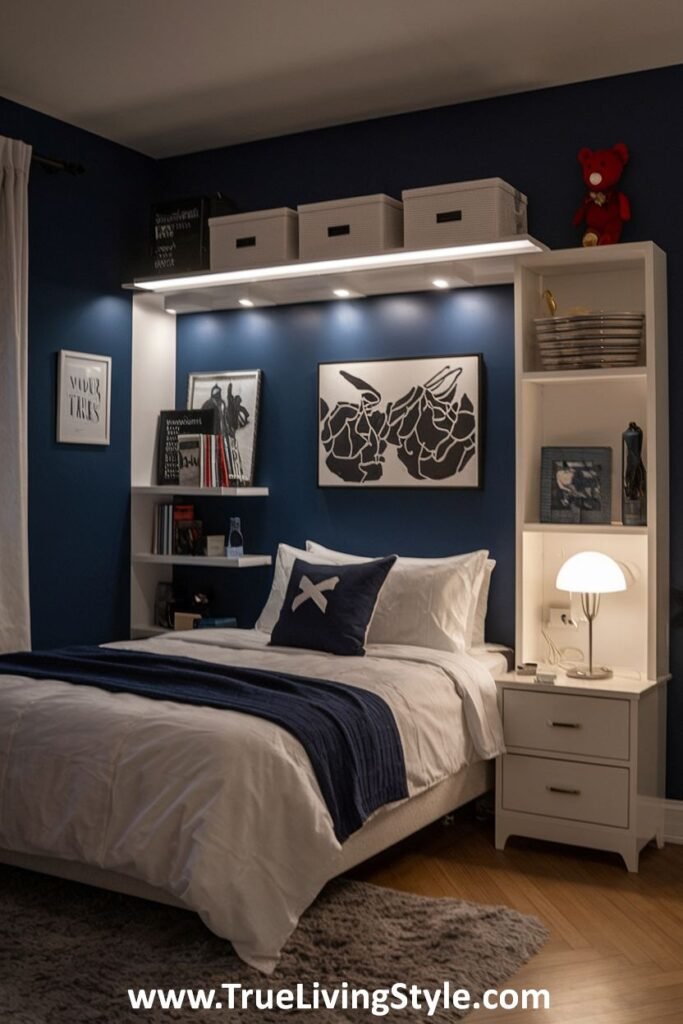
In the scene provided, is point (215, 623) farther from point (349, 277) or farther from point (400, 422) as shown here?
point (349, 277)

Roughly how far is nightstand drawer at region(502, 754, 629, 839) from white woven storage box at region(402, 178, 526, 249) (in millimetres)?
1974

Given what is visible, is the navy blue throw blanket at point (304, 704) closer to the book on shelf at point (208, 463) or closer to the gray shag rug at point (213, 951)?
the gray shag rug at point (213, 951)

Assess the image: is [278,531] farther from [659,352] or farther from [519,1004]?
[519,1004]

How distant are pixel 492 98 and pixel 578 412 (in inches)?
54.5

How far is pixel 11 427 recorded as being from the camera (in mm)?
4562

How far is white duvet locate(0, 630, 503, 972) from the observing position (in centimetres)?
293

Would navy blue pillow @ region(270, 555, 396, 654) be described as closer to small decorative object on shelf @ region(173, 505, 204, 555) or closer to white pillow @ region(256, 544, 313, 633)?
white pillow @ region(256, 544, 313, 633)

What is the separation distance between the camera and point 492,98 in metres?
4.68

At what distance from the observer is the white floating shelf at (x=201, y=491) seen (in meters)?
5.08

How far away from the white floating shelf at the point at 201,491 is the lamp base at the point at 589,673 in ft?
5.69

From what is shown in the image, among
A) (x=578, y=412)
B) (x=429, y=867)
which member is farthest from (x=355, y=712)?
(x=578, y=412)

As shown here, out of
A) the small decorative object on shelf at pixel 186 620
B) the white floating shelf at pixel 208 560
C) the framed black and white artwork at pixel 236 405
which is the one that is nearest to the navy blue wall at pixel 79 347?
the white floating shelf at pixel 208 560

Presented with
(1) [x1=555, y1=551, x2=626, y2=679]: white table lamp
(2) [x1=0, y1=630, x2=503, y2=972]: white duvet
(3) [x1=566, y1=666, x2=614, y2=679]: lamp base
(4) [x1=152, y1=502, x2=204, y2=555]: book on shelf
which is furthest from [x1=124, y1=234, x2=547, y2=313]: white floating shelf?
(2) [x1=0, y1=630, x2=503, y2=972]: white duvet

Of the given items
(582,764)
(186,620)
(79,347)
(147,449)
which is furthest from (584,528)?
(79,347)
